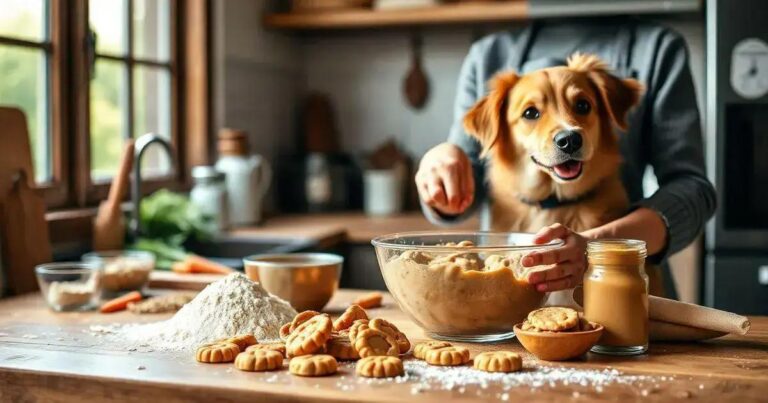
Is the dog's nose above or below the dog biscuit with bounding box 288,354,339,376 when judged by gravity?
above

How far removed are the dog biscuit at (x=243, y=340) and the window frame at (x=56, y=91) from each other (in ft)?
3.95

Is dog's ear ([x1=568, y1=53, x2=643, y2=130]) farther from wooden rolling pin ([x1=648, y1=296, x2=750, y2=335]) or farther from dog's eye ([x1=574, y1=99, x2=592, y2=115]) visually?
wooden rolling pin ([x1=648, y1=296, x2=750, y2=335])

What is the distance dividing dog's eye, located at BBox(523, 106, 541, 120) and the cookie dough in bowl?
1.12 feet

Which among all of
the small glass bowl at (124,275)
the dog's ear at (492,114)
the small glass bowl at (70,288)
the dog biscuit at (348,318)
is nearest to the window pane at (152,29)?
the small glass bowl at (124,275)

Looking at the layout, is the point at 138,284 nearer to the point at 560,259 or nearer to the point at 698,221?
the point at 560,259

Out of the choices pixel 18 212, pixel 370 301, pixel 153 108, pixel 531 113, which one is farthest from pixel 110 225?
pixel 531 113

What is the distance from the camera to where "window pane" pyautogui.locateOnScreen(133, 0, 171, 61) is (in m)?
2.62

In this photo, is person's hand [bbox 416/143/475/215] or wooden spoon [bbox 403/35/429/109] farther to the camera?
wooden spoon [bbox 403/35/429/109]

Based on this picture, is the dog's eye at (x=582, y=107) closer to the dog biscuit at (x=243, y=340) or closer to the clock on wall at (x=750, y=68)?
the dog biscuit at (x=243, y=340)

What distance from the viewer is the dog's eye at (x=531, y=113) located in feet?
4.67

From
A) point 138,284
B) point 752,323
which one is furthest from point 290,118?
point 752,323

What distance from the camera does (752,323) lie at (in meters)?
1.31

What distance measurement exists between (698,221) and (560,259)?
527 mm

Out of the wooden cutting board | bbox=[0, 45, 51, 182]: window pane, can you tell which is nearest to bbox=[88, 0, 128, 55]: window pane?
bbox=[0, 45, 51, 182]: window pane
